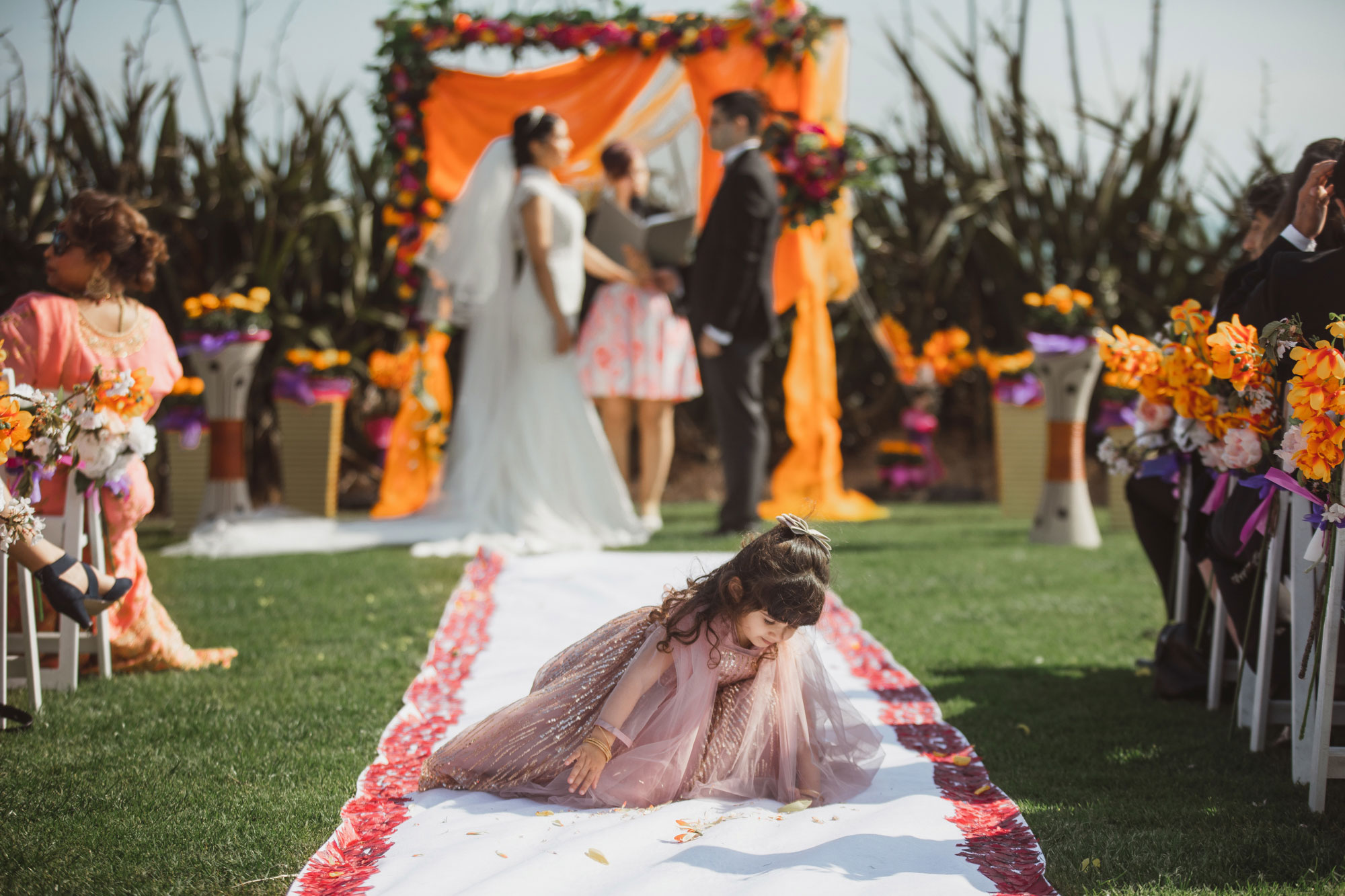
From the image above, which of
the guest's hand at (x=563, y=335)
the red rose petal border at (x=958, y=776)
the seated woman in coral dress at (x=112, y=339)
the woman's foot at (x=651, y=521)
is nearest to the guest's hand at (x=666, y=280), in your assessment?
the guest's hand at (x=563, y=335)

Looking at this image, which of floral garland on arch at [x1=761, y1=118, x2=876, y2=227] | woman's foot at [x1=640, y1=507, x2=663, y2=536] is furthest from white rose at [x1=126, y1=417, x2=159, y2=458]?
floral garland on arch at [x1=761, y1=118, x2=876, y2=227]

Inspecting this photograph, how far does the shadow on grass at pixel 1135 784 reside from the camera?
1977 millimetres

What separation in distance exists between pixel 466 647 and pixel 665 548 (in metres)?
2.00

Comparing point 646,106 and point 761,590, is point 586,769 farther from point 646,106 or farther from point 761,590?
point 646,106

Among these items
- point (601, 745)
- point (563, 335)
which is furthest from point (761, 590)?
point (563, 335)

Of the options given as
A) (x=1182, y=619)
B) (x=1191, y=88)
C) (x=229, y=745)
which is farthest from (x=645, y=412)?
(x=1191, y=88)

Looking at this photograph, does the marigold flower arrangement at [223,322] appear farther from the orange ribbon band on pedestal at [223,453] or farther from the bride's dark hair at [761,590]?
the bride's dark hair at [761,590]

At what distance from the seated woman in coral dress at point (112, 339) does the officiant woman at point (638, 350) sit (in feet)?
10.3

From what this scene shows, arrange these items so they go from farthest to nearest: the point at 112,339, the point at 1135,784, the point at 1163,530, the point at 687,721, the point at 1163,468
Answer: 1. the point at 1163,530
2. the point at 1163,468
3. the point at 112,339
4. the point at 1135,784
5. the point at 687,721

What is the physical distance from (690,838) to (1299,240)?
197 centimetres

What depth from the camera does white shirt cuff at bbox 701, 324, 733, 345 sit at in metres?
5.86

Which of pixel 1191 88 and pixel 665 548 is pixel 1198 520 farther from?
pixel 1191 88

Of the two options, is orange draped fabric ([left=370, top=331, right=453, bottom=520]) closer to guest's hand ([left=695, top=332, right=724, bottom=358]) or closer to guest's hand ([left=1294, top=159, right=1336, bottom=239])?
guest's hand ([left=695, top=332, right=724, bottom=358])

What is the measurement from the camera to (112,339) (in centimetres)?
316
